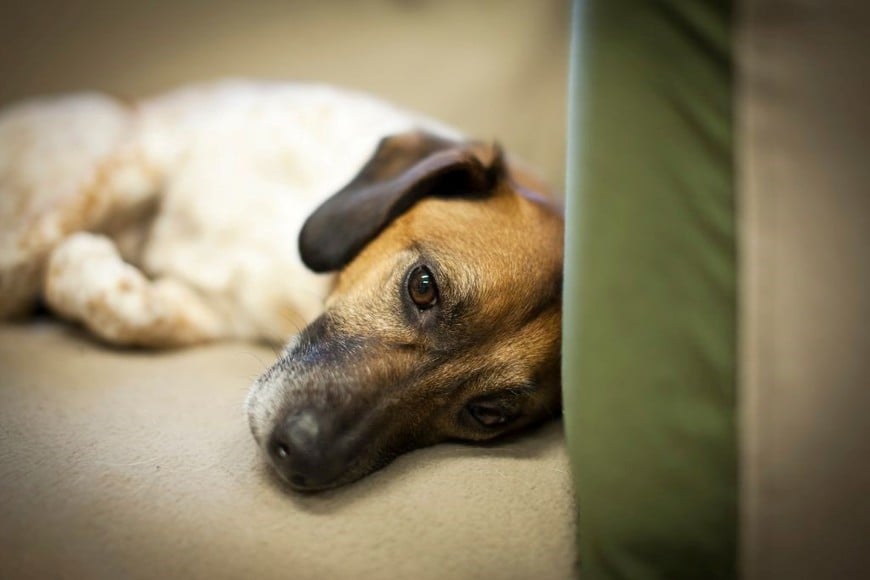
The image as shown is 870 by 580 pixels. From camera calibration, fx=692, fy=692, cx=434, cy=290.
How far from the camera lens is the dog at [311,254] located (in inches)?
63.7

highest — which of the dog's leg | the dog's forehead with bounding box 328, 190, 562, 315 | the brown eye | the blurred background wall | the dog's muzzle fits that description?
the blurred background wall

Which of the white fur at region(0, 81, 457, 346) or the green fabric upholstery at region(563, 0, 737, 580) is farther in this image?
the white fur at region(0, 81, 457, 346)

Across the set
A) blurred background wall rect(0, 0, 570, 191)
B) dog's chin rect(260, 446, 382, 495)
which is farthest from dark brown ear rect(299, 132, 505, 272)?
blurred background wall rect(0, 0, 570, 191)

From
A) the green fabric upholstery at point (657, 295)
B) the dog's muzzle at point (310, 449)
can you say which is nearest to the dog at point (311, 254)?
the dog's muzzle at point (310, 449)

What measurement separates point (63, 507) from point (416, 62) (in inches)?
100.0

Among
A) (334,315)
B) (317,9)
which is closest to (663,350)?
(334,315)

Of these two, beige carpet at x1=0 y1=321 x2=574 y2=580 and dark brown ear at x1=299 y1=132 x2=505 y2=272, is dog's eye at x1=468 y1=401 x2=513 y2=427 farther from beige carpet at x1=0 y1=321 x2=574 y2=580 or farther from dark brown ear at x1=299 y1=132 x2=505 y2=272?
dark brown ear at x1=299 y1=132 x2=505 y2=272

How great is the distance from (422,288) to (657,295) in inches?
28.0

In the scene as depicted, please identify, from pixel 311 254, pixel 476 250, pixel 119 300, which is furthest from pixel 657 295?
pixel 119 300

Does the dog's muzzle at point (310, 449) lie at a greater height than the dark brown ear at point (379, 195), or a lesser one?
lesser

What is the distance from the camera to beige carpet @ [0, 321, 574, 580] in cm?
120

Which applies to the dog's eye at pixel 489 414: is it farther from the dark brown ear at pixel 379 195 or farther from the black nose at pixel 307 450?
the dark brown ear at pixel 379 195

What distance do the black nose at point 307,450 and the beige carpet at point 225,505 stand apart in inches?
1.7

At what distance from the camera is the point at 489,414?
5.74ft
